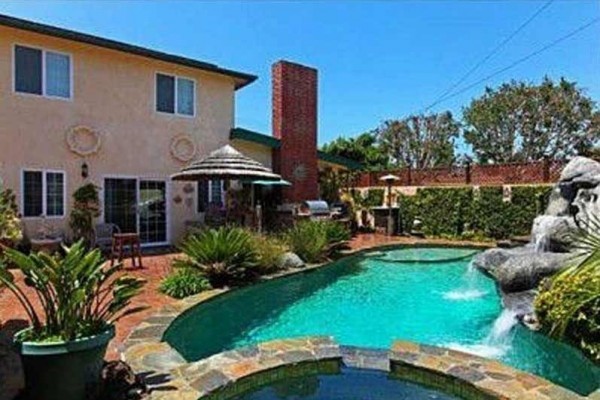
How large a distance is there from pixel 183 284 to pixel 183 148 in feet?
27.2

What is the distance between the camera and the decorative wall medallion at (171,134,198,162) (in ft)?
52.4

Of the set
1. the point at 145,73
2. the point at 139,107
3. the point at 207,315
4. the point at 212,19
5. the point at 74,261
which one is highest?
the point at 212,19

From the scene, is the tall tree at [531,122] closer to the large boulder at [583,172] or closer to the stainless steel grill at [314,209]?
the large boulder at [583,172]

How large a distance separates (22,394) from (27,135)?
10977 millimetres

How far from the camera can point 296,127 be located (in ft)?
61.3

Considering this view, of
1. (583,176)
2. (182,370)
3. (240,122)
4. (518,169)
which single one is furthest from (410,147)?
(182,370)

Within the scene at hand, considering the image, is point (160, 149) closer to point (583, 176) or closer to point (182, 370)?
point (182, 370)

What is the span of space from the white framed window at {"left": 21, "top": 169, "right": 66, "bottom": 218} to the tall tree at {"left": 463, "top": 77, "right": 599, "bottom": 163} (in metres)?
A: 29.0

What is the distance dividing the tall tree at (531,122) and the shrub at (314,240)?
21.7 m

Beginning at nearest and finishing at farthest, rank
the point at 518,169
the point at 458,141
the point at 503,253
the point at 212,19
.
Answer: the point at 503,253, the point at 212,19, the point at 518,169, the point at 458,141

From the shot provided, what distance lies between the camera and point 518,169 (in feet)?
62.1

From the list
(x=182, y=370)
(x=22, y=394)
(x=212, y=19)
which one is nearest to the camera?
(x=22, y=394)

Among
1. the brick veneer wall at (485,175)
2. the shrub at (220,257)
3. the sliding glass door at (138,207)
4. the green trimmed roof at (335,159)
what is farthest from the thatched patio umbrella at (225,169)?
the brick veneer wall at (485,175)

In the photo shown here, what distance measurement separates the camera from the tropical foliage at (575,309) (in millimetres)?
5851
